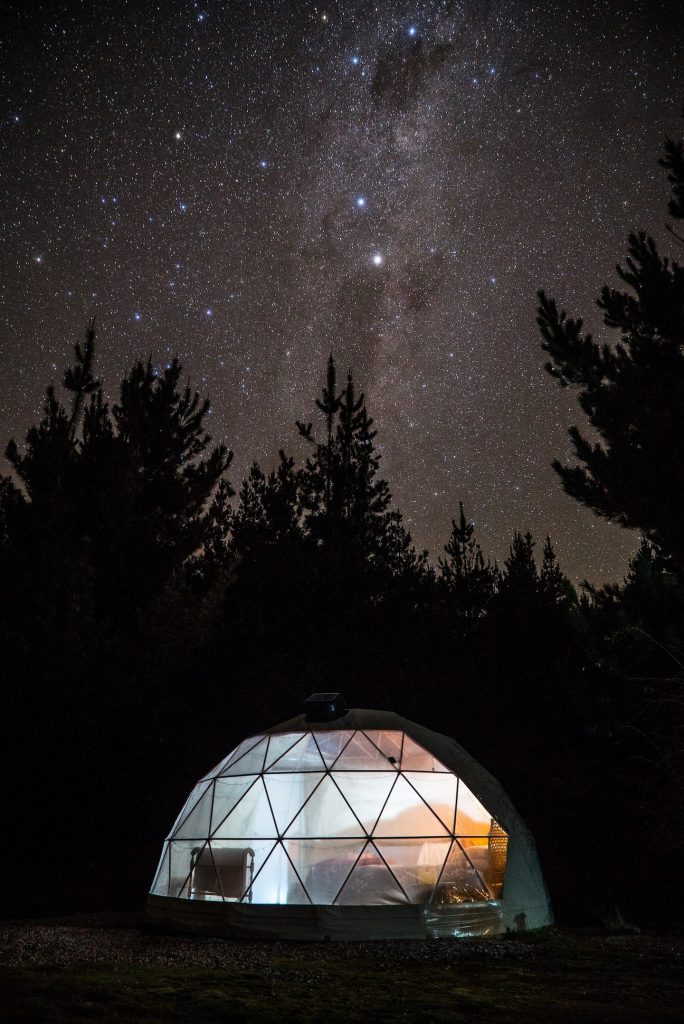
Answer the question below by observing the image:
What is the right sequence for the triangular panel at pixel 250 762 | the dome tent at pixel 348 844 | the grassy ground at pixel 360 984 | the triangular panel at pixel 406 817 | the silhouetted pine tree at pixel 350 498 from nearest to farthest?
the grassy ground at pixel 360 984
the dome tent at pixel 348 844
the triangular panel at pixel 406 817
the triangular panel at pixel 250 762
the silhouetted pine tree at pixel 350 498

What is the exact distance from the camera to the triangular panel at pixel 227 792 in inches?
471

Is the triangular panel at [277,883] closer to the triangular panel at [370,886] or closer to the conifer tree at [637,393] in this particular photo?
the triangular panel at [370,886]

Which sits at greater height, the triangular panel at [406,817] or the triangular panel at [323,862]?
the triangular panel at [406,817]

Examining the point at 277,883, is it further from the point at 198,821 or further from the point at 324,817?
the point at 198,821

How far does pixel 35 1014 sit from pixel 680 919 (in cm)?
1168

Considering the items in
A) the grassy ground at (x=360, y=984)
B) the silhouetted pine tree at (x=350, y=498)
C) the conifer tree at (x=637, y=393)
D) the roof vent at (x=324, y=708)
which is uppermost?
the silhouetted pine tree at (x=350, y=498)

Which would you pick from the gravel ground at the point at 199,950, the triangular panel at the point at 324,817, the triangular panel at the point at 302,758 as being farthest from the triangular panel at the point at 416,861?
the triangular panel at the point at 302,758

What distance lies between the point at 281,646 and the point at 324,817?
33.8 feet

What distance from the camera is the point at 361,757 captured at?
468 inches

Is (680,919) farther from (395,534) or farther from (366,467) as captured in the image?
(366,467)

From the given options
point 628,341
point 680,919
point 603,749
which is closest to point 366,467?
point 603,749

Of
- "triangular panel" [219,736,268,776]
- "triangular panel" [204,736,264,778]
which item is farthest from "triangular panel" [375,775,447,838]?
"triangular panel" [204,736,264,778]

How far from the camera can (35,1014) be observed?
18.3 ft

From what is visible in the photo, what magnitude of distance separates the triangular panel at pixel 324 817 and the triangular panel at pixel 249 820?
354 mm
